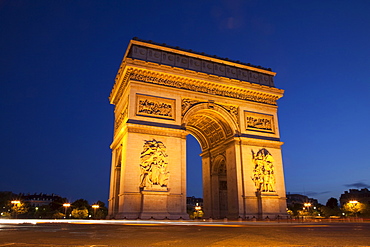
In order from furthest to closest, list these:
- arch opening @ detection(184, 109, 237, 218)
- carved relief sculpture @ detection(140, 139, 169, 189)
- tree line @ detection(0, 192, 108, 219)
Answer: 1. tree line @ detection(0, 192, 108, 219)
2. arch opening @ detection(184, 109, 237, 218)
3. carved relief sculpture @ detection(140, 139, 169, 189)

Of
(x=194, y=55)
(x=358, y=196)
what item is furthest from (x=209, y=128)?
(x=358, y=196)

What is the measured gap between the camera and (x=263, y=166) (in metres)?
23.3

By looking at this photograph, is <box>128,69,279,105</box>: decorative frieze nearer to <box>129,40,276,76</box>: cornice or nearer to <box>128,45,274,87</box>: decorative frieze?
<box>128,45,274,87</box>: decorative frieze

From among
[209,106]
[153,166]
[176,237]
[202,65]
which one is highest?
[202,65]

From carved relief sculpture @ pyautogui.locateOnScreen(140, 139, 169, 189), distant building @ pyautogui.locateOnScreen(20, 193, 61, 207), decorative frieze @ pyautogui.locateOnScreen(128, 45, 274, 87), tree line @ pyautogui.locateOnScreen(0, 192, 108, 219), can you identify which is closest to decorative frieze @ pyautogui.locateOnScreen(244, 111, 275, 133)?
decorative frieze @ pyautogui.locateOnScreen(128, 45, 274, 87)

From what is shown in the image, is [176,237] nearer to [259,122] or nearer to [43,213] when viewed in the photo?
[259,122]

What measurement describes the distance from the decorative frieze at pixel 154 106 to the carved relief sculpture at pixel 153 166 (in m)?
2.19

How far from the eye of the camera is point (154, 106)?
70.7ft

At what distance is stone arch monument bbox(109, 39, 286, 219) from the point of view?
19531mm

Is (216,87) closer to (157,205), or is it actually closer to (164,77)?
(164,77)

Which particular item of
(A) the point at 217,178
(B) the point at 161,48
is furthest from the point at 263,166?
(B) the point at 161,48

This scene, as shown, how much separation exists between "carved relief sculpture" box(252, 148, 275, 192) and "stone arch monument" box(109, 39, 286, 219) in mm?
76

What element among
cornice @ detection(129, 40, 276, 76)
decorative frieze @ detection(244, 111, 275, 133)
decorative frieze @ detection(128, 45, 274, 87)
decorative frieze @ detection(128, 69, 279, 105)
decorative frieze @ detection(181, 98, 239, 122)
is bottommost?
decorative frieze @ detection(244, 111, 275, 133)

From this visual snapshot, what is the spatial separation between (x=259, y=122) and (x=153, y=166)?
414 inches
